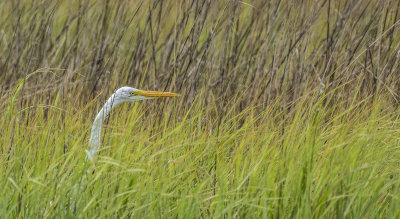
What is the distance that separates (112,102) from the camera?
239cm

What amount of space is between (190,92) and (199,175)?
74 cm

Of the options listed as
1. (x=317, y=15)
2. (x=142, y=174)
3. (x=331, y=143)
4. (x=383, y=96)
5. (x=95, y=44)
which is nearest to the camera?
(x=142, y=174)

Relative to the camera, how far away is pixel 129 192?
2070 mm

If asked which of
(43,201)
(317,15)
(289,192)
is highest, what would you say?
(317,15)

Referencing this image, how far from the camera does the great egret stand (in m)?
2.34

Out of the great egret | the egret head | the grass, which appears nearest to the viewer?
the grass

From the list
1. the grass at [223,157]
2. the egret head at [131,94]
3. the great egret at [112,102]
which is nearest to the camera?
the grass at [223,157]

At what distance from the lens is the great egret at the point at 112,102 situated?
2.34m

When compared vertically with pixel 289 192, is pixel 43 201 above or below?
below

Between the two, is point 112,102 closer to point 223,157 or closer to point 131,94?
point 131,94

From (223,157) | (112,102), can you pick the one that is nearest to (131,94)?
(112,102)

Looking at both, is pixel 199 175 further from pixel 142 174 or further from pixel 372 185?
pixel 372 185

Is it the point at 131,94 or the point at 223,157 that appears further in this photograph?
the point at 131,94

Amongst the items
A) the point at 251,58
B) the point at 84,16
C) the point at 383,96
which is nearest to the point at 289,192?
the point at 383,96
